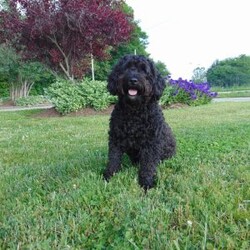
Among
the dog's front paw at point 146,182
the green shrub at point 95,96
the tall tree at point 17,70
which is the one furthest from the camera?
the tall tree at point 17,70

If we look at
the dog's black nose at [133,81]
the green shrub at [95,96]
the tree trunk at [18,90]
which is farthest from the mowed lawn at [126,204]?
the tree trunk at [18,90]

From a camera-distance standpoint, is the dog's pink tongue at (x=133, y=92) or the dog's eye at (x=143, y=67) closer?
the dog's pink tongue at (x=133, y=92)

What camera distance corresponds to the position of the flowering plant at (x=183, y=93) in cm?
1420

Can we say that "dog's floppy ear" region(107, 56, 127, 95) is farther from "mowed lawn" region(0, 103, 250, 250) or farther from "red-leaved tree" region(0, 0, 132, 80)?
"red-leaved tree" region(0, 0, 132, 80)

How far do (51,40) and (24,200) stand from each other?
35.7 feet

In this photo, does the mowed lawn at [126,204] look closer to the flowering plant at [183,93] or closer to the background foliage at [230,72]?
the flowering plant at [183,93]

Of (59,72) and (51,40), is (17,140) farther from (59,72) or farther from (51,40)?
(59,72)

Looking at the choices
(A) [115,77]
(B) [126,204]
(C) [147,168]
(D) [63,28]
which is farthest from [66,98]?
(B) [126,204]

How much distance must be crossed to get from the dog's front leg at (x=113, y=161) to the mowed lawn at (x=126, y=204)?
112mm

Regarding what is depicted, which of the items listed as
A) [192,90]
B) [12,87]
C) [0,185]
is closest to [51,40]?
[192,90]

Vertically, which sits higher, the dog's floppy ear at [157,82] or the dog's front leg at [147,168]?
the dog's floppy ear at [157,82]

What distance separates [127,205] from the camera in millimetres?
2766

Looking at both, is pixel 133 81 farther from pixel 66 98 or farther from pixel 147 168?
pixel 66 98

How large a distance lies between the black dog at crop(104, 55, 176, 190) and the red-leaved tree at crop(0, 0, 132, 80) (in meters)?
9.24
